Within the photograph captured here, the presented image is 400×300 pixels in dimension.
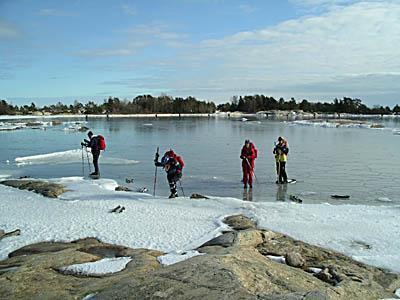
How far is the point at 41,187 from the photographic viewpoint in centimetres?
1269

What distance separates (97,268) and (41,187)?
7649mm

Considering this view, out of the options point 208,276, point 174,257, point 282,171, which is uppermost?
point 208,276

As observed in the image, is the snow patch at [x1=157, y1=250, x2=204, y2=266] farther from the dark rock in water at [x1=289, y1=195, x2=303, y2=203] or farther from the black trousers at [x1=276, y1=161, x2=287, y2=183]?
the black trousers at [x1=276, y1=161, x2=287, y2=183]

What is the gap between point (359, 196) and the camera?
1281 centimetres

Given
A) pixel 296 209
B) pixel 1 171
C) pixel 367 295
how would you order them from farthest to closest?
pixel 1 171 < pixel 296 209 < pixel 367 295

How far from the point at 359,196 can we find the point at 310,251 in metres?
6.57

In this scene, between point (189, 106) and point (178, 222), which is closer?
point (178, 222)

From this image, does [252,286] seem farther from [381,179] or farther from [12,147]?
[12,147]

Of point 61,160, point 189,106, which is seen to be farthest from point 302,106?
point 61,160

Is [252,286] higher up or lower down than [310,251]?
higher up

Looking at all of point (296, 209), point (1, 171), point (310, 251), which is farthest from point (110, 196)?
point (1, 171)

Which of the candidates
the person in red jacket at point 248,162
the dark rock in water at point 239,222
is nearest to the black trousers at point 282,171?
the person in red jacket at point 248,162

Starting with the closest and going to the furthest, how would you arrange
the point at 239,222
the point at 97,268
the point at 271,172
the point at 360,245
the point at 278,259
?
1. the point at 97,268
2. the point at 278,259
3. the point at 360,245
4. the point at 239,222
5. the point at 271,172

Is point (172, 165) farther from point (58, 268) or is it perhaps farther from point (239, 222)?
point (58, 268)
